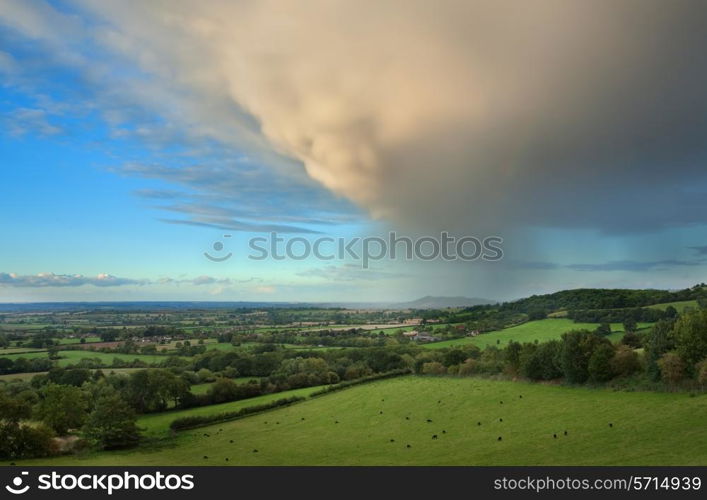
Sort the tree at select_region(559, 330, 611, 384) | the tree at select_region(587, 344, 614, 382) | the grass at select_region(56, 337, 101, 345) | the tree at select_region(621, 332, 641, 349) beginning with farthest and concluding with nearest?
the grass at select_region(56, 337, 101, 345) < the tree at select_region(621, 332, 641, 349) < the tree at select_region(559, 330, 611, 384) < the tree at select_region(587, 344, 614, 382)

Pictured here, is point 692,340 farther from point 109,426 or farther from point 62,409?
point 62,409

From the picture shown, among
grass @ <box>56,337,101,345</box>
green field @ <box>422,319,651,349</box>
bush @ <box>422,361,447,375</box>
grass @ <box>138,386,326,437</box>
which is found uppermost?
green field @ <box>422,319,651,349</box>

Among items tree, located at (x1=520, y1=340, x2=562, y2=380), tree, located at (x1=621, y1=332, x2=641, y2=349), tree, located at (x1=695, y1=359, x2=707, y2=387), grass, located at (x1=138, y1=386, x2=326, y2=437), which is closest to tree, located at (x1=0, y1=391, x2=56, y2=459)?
grass, located at (x1=138, y1=386, x2=326, y2=437)

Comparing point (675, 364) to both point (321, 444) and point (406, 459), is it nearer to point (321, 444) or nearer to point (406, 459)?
point (406, 459)

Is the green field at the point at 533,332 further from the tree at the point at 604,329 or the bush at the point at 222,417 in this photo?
the bush at the point at 222,417

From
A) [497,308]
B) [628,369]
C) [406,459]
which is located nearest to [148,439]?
[406,459]

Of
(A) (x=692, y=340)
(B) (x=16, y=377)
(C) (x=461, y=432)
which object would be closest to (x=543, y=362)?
(A) (x=692, y=340)

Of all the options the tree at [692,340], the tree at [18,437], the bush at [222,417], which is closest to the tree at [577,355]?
the tree at [692,340]

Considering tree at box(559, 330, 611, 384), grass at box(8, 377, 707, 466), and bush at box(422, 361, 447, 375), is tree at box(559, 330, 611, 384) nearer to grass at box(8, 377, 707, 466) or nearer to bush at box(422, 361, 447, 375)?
grass at box(8, 377, 707, 466)
